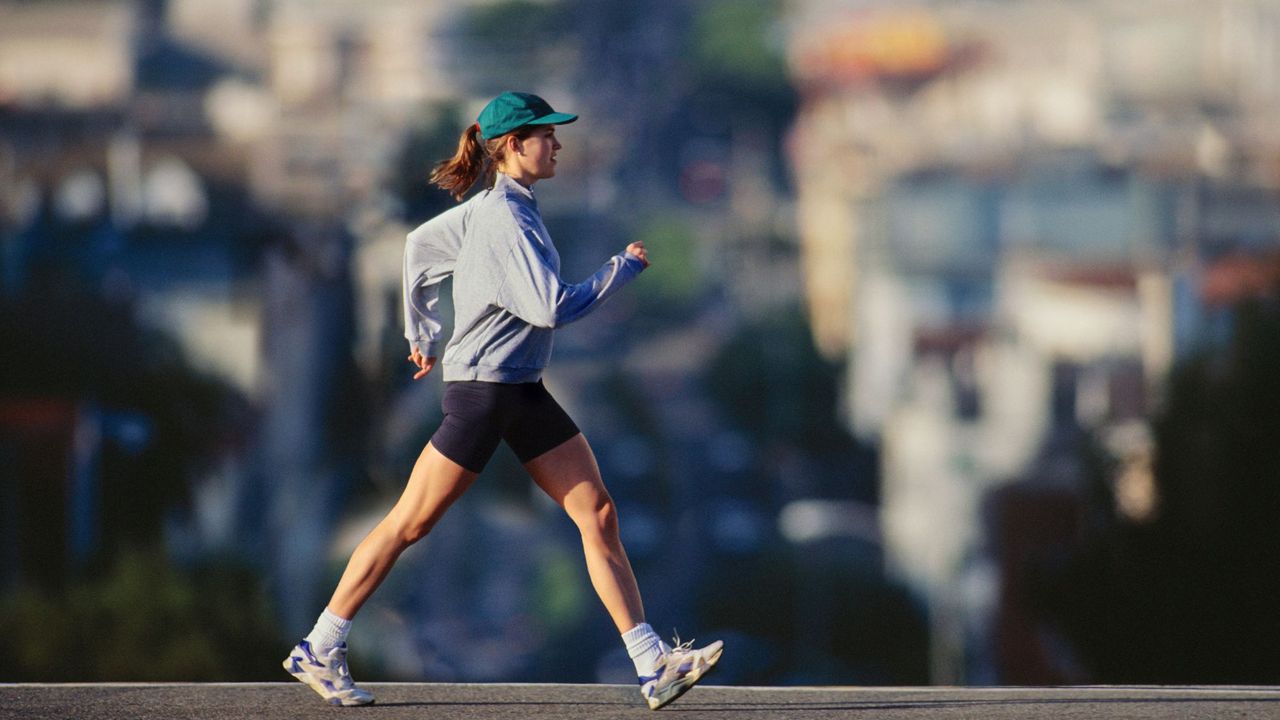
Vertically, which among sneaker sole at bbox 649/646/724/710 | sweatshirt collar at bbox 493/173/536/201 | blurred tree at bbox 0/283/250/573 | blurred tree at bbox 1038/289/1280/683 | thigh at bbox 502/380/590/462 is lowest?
blurred tree at bbox 1038/289/1280/683

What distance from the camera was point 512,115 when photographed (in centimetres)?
424

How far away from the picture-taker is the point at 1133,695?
14.8ft

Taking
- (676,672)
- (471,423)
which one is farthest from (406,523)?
(676,672)

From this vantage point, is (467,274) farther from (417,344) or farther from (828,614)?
(828,614)

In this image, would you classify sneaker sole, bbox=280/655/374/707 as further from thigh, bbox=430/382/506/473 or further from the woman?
thigh, bbox=430/382/506/473

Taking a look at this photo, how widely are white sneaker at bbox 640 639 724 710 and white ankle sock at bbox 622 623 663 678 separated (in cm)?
2

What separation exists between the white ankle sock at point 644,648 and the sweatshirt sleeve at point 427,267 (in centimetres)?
74

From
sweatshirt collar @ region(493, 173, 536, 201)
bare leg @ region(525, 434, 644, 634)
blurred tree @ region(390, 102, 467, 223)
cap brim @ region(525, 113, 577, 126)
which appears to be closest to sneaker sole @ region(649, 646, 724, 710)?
bare leg @ region(525, 434, 644, 634)

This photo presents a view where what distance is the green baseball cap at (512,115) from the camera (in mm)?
4227

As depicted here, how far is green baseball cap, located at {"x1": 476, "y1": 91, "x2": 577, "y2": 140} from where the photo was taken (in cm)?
423

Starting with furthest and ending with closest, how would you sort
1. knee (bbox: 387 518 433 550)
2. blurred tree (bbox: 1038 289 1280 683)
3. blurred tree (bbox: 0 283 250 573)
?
1. blurred tree (bbox: 0 283 250 573)
2. blurred tree (bbox: 1038 289 1280 683)
3. knee (bbox: 387 518 433 550)

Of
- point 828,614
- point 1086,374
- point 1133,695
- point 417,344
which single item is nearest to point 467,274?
point 417,344

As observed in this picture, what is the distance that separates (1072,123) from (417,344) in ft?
120

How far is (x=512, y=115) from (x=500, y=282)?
36cm
